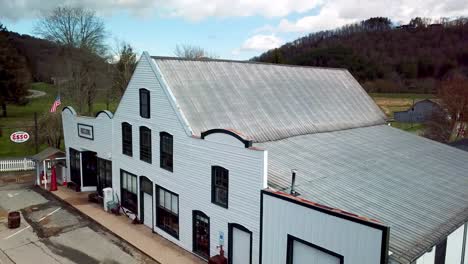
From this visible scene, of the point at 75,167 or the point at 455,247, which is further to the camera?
the point at 75,167

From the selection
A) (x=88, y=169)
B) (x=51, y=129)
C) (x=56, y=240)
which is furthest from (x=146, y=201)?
(x=51, y=129)

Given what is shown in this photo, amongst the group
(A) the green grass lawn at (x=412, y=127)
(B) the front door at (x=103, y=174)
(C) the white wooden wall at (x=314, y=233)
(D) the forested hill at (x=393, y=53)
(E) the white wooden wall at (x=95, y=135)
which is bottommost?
(A) the green grass lawn at (x=412, y=127)

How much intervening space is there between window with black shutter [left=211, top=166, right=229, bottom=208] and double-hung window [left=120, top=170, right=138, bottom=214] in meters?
6.22

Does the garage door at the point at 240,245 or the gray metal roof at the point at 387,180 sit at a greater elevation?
the gray metal roof at the point at 387,180

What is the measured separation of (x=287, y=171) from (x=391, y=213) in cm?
378

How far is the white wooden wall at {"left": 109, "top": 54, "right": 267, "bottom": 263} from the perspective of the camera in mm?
12500

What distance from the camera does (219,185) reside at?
45.6 ft

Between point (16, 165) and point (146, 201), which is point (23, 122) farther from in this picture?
point (146, 201)

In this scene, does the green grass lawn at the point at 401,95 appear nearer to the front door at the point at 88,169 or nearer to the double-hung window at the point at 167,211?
the front door at the point at 88,169

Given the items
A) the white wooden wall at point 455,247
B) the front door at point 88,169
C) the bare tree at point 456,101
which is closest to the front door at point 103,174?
the front door at point 88,169

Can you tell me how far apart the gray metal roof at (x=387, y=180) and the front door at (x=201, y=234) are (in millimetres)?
3535

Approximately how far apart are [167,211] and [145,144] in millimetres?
3414

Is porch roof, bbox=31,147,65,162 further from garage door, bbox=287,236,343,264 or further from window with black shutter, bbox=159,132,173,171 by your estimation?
garage door, bbox=287,236,343,264

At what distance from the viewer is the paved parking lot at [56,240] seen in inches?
580
